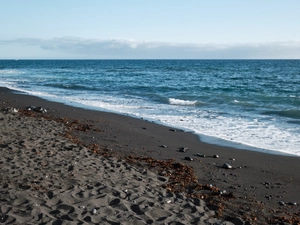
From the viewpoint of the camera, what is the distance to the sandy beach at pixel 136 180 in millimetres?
5492

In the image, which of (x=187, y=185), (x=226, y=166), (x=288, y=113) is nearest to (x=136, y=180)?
(x=187, y=185)

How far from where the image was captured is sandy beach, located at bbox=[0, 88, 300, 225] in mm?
5492

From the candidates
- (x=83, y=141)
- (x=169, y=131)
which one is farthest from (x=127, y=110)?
(x=83, y=141)

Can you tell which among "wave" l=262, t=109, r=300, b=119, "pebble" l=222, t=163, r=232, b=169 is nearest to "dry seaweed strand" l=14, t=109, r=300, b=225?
"pebble" l=222, t=163, r=232, b=169

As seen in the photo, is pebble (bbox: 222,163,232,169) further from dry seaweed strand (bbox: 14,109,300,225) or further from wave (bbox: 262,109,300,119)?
wave (bbox: 262,109,300,119)

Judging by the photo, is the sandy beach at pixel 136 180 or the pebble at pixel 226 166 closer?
the sandy beach at pixel 136 180

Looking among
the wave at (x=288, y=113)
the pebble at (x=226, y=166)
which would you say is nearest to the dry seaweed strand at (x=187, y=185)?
the pebble at (x=226, y=166)

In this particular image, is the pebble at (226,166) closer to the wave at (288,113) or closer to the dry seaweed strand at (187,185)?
the dry seaweed strand at (187,185)

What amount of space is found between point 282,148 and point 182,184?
463 centimetres

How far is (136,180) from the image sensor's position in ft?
23.0

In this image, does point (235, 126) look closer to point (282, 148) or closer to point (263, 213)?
point (282, 148)

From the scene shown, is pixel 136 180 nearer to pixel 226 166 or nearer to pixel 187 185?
pixel 187 185

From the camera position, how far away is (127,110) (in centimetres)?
1811

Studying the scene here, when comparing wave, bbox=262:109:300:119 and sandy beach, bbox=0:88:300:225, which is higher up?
sandy beach, bbox=0:88:300:225
